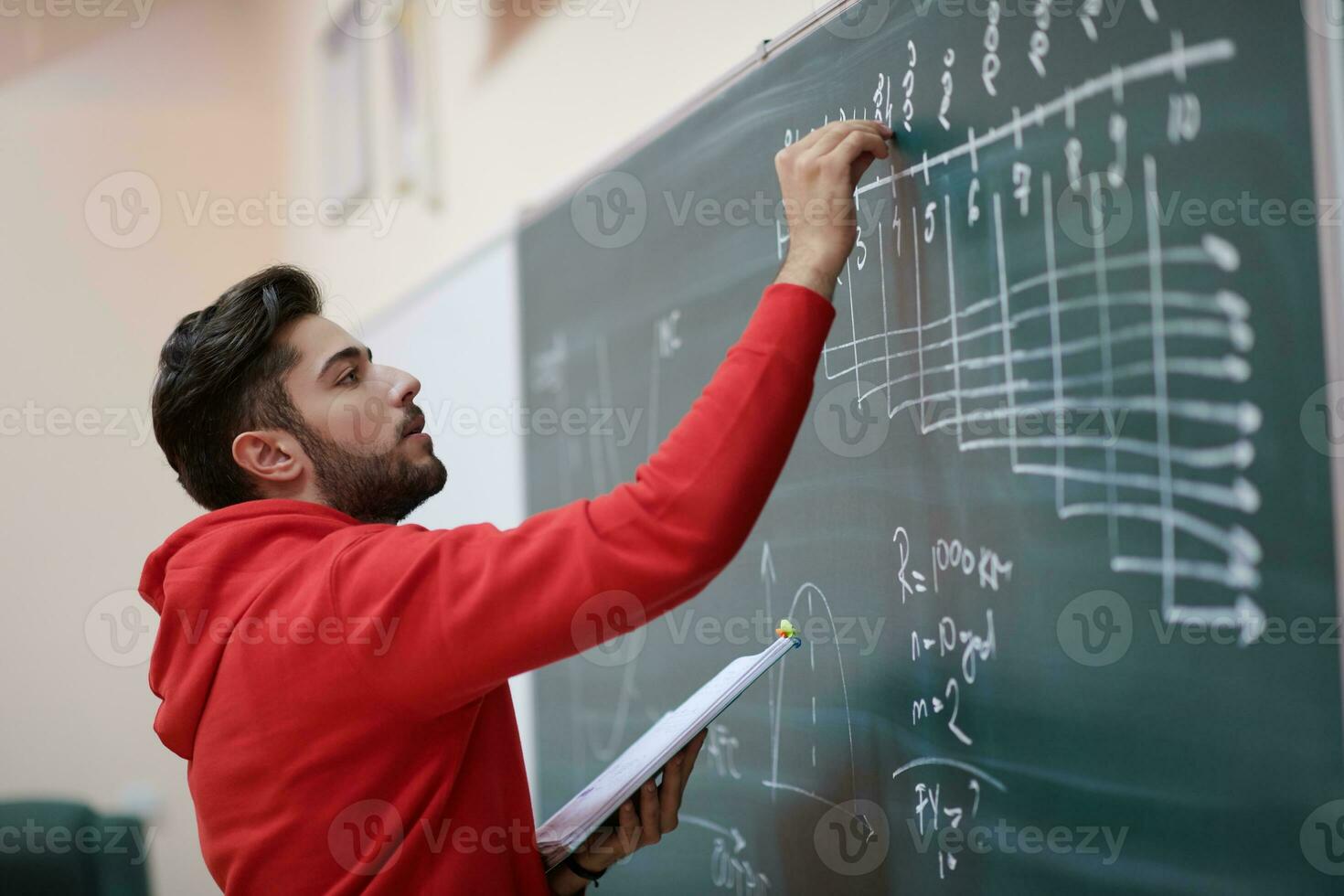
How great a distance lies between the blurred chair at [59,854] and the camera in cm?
273

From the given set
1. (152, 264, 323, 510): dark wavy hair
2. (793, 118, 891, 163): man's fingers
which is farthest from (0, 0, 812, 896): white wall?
(793, 118, 891, 163): man's fingers

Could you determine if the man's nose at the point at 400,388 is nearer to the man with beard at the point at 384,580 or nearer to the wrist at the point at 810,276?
the man with beard at the point at 384,580

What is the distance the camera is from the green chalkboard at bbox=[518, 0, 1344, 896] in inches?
36.8

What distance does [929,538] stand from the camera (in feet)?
4.26

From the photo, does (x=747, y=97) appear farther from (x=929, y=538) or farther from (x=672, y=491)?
(x=672, y=491)

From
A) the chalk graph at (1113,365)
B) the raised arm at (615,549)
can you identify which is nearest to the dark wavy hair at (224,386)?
the raised arm at (615,549)

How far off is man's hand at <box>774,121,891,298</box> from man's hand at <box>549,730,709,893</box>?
0.58 metres

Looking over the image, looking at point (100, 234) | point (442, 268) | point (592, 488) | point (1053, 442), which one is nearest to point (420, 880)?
point (1053, 442)

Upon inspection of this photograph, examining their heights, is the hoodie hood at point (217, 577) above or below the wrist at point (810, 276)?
below

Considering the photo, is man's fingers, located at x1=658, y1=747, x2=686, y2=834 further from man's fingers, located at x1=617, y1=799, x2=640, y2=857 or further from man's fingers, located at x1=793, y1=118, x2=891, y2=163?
man's fingers, located at x1=793, y1=118, x2=891, y2=163

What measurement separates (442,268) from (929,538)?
6.20 ft

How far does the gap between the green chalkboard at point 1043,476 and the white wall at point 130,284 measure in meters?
1.38

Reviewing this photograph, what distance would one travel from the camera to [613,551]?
103 cm

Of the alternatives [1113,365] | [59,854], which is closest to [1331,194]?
[1113,365]
